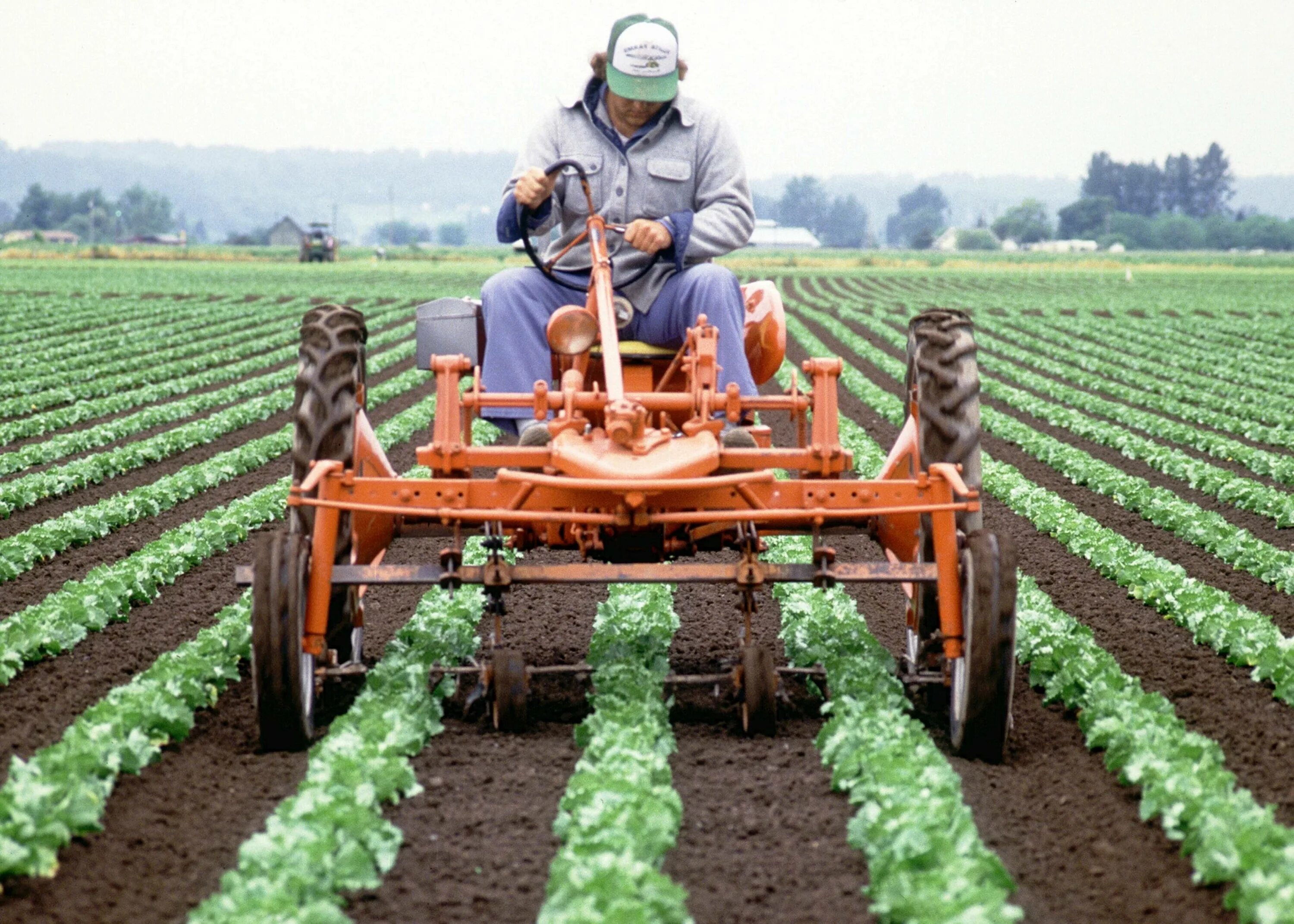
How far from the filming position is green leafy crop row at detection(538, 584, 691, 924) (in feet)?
11.9

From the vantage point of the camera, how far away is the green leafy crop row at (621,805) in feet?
11.9

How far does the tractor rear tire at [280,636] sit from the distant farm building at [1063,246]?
111 m

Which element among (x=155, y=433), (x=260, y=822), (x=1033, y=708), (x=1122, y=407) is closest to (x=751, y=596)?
(x=1033, y=708)

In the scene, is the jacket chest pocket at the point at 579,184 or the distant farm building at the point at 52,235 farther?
→ the distant farm building at the point at 52,235

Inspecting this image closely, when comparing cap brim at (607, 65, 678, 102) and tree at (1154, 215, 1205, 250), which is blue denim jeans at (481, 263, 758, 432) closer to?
cap brim at (607, 65, 678, 102)

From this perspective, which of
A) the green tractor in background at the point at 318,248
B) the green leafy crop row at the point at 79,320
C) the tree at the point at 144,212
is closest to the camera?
the green leafy crop row at the point at 79,320

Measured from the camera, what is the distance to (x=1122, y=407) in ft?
53.1

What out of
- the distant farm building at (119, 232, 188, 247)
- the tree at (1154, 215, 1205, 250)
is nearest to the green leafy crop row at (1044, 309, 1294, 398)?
the distant farm building at (119, 232, 188, 247)

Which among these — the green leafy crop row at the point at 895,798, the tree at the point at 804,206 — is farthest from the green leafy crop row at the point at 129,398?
the tree at the point at 804,206

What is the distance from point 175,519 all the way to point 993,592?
645 cm

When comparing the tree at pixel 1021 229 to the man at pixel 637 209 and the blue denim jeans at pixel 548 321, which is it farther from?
the blue denim jeans at pixel 548 321

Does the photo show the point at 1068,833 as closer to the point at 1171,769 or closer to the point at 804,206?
the point at 1171,769

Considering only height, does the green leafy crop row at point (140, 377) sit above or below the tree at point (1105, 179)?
below

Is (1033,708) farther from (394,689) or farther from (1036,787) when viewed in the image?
(394,689)
